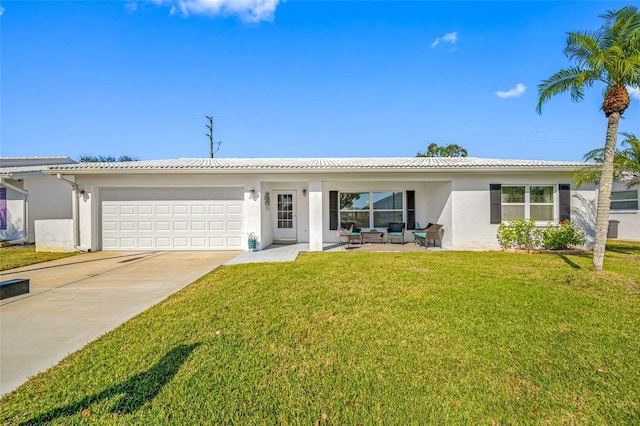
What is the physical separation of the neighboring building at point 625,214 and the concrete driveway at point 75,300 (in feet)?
65.8

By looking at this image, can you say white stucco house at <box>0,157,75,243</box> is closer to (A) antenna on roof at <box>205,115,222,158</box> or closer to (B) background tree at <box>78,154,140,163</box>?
(A) antenna on roof at <box>205,115,222,158</box>

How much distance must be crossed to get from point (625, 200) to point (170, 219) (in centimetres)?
2285

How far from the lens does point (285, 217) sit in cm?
1363

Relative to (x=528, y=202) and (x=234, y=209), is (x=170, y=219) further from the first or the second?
(x=528, y=202)

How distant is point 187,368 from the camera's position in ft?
10.4

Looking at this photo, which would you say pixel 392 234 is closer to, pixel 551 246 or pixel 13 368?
pixel 551 246

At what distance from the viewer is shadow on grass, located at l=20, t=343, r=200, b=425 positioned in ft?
8.27

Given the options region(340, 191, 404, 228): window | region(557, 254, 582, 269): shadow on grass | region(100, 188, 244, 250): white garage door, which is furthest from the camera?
region(340, 191, 404, 228): window

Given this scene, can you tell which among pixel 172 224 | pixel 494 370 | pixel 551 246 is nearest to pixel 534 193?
pixel 551 246

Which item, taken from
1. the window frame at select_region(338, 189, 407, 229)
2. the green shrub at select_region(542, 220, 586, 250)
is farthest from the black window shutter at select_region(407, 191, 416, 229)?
the green shrub at select_region(542, 220, 586, 250)

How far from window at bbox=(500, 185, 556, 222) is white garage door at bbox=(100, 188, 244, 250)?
34.4 ft

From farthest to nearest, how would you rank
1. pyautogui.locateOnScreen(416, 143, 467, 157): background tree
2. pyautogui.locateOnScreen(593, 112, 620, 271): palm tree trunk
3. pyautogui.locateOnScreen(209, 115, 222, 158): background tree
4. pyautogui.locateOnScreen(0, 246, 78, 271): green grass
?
pyautogui.locateOnScreen(416, 143, 467, 157): background tree, pyautogui.locateOnScreen(209, 115, 222, 158): background tree, pyautogui.locateOnScreen(0, 246, 78, 271): green grass, pyautogui.locateOnScreen(593, 112, 620, 271): palm tree trunk

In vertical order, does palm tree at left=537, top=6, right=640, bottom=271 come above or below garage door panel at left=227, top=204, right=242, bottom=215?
above

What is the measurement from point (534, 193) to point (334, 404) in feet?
39.7
